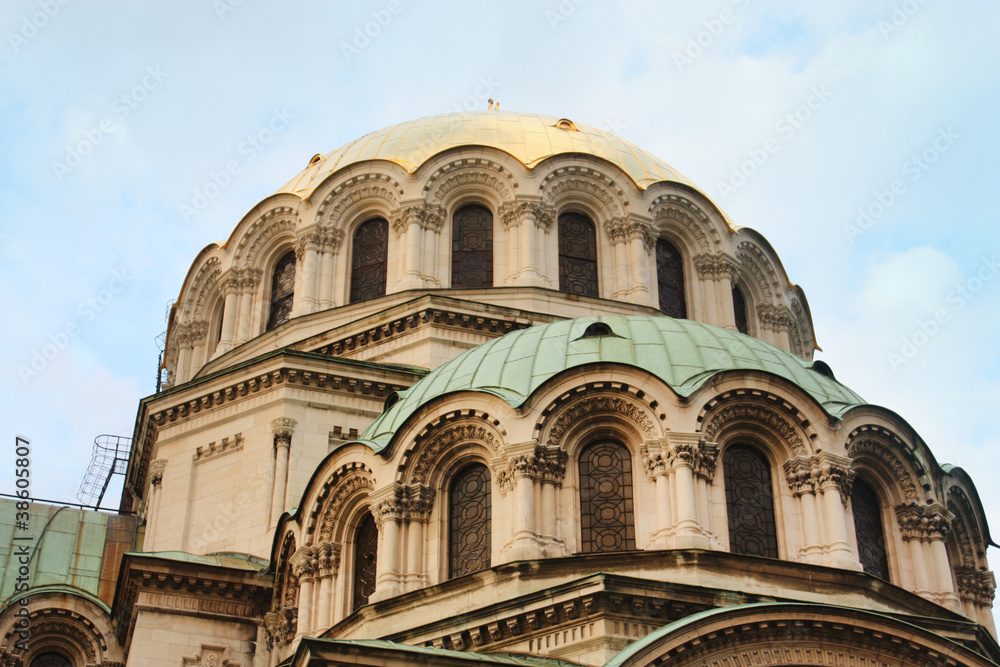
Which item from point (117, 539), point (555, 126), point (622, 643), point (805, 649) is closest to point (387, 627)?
point (622, 643)

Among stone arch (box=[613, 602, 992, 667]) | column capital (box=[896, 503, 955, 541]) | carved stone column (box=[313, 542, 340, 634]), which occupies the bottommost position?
stone arch (box=[613, 602, 992, 667])

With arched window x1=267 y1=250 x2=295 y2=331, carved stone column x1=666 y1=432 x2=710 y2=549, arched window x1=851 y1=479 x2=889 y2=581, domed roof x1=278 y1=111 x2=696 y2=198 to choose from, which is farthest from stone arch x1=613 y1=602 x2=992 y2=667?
arched window x1=267 y1=250 x2=295 y2=331

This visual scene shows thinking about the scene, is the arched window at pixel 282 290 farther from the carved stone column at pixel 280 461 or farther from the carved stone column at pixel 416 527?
the carved stone column at pixel 416 527

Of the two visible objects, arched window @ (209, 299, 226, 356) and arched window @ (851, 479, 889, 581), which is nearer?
arched window @ (851, 479, 889, 581)

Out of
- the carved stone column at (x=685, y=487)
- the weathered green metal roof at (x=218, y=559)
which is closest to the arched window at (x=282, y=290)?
the weathered green metal roof at (x=218, y=559)

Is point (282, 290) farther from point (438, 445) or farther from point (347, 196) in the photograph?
point (438, 445)

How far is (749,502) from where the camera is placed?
23000 mm

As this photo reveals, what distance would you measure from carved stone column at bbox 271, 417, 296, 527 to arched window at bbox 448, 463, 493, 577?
4.83 m

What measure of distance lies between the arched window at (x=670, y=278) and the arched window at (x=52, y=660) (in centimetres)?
1403

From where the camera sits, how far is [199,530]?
28.2 meters

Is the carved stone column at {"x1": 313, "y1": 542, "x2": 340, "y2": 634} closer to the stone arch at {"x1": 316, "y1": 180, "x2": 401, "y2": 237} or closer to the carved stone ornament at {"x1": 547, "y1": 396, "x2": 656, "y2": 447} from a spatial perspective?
the carved stone ornament at {"x1": 547, "y1": 396, "x2": 656, "y2": 447}

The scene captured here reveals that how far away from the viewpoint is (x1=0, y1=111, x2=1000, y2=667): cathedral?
21016 mm

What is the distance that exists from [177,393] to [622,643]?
1311 cm

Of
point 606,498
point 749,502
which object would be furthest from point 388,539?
point 749,502
